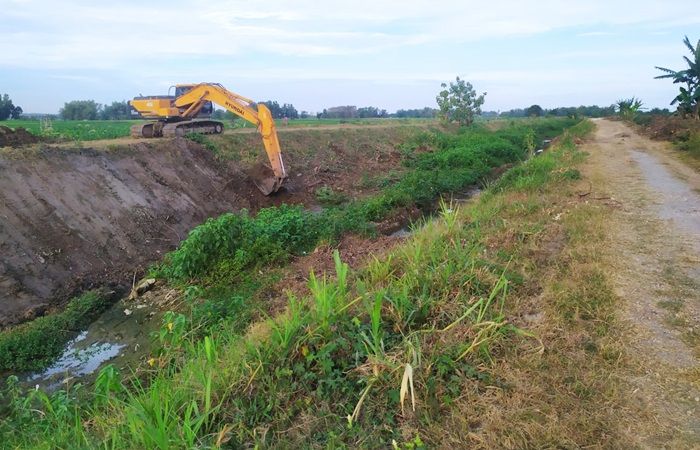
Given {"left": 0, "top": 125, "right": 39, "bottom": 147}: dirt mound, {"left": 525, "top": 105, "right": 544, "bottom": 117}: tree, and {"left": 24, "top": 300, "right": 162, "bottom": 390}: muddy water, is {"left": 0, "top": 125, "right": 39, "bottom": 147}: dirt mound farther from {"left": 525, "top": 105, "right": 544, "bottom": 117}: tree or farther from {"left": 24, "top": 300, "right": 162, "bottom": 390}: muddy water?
{"left": 525, "top": 105, "right": 544, "bottom": 117}: tree

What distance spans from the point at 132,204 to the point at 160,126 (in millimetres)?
5959

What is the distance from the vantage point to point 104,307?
26.6 ft

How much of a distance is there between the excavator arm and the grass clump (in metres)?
7.62

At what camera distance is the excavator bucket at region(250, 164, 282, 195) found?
49.9 ft

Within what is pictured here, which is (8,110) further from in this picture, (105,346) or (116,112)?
(105,346)

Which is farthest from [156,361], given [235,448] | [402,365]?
[402,365]

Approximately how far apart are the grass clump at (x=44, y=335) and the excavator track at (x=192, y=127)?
32.3 feet

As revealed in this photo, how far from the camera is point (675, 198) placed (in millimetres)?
9500

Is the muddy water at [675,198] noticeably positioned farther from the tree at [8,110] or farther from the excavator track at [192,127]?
the tree at [8,110]

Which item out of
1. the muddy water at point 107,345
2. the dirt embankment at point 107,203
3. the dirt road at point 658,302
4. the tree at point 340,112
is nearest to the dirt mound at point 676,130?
the dirt road at point 658,302

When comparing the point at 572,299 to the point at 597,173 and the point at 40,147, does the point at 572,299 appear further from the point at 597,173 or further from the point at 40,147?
the point at 40,147

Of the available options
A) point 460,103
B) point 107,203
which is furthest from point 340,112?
point 107,203

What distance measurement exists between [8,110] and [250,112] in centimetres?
3350

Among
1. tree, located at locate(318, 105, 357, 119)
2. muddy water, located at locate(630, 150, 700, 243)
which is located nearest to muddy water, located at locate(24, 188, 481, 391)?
muddy water, located at locate(630, 150, 700, 243)
